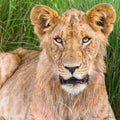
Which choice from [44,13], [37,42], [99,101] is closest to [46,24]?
[44,13]

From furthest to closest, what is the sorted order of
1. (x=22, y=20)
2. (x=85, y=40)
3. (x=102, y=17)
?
(x=22, y=20) → (x=102, y=17) → (x=85, y=40)

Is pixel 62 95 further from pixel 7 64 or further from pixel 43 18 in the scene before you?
pixel 7 64

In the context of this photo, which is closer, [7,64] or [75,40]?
[75,40]

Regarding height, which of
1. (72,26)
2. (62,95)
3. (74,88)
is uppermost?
(72,26)

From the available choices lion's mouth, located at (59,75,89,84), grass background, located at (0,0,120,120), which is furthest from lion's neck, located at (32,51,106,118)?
grass background, located at (0,0,120,120)

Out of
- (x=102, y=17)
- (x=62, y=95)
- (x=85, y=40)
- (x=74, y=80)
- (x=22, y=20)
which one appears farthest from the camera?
(x=22, y=20)

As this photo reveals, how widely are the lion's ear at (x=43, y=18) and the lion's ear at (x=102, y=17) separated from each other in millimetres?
222

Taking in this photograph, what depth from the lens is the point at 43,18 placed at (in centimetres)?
391

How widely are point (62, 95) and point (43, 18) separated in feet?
1.66

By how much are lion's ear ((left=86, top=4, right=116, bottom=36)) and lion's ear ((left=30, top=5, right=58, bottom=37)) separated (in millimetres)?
222

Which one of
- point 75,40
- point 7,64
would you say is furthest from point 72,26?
point 7,64

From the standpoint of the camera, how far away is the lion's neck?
3.94m

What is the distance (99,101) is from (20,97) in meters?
0.69

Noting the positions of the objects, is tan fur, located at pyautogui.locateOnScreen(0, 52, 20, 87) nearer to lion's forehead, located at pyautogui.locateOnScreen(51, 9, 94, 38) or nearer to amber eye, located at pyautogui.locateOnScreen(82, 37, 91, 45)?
lion's forehead, located at pyautogui.locateOnScreen(51, 9, 94, 38)
